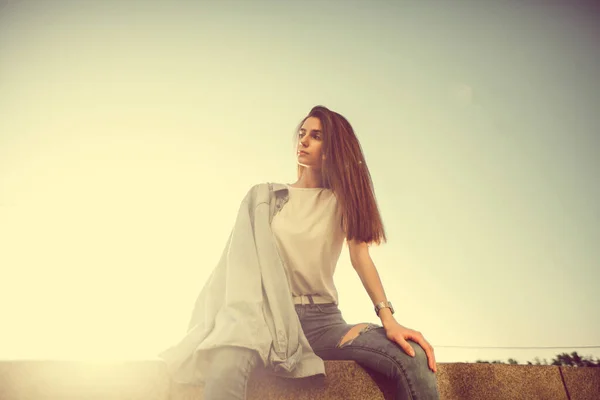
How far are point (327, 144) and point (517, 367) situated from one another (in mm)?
2416

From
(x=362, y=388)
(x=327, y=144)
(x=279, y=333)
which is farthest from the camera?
(x=327, y=144)

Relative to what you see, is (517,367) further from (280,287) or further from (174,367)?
(174,367)

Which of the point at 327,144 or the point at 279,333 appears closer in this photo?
the point at 279,333

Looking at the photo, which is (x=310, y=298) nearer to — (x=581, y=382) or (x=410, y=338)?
(x=410, y=338)

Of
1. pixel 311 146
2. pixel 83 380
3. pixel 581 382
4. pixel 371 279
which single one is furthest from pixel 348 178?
pixel 581 382

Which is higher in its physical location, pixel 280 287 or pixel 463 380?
pixel 280 287

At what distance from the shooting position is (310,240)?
2941 millimetres

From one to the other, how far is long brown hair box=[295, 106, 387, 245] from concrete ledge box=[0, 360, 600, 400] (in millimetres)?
1028

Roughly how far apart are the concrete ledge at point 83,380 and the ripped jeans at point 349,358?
21.7 inches

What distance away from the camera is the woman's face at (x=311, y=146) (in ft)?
11.4

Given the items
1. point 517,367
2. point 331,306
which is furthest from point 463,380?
point 331,306

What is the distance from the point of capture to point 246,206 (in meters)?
3.04

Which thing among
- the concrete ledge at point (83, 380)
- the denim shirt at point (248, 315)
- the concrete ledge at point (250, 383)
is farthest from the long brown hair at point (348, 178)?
the concrete ledge at point (83, 380)

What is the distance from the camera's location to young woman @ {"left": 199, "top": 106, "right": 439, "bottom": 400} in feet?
6.88
